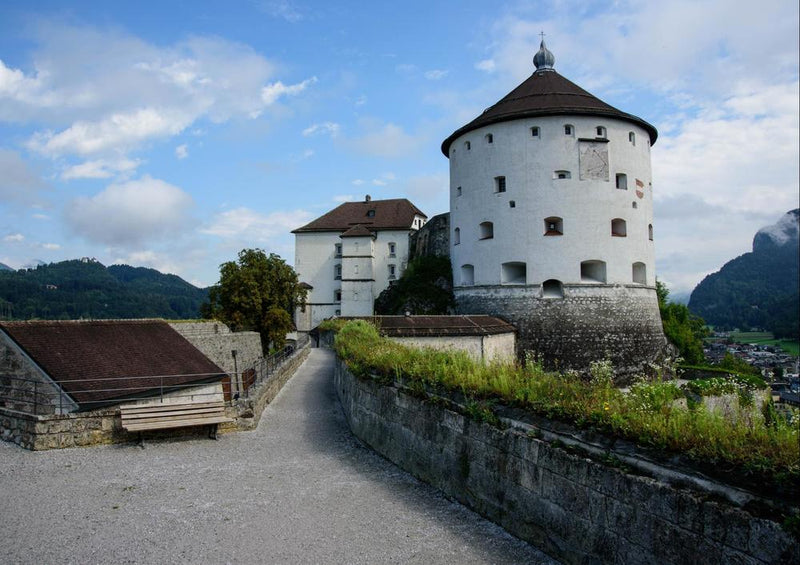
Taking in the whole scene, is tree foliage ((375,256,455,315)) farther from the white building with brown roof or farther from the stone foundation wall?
the white building with brown roof

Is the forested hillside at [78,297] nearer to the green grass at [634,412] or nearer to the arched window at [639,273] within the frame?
the arched window at [639,273]

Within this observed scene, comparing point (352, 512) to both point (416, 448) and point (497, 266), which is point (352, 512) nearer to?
point (416, 448)

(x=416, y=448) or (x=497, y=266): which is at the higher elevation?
(x=497, y=266)

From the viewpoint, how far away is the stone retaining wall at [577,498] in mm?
3623

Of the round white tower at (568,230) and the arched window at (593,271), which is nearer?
the round white tower at (568,230)

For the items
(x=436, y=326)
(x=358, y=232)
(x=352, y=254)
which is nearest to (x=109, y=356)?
(x=436, y=326)

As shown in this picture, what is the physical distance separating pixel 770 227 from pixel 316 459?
12758 centimetres

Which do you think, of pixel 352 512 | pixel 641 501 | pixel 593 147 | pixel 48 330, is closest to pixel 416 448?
pixel 352 512

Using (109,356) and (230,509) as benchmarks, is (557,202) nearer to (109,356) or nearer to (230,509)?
(109,356)

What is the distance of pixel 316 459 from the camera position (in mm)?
8797

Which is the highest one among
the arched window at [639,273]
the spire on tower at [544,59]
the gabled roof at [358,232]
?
the spire on tower at [544,59]

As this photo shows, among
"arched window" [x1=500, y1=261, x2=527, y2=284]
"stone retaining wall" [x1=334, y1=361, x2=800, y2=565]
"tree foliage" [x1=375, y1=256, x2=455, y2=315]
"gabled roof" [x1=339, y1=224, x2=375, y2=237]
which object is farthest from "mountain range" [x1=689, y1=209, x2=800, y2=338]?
"stone retaining wall" [x1=334, y1=361, x2=800, y2=565]

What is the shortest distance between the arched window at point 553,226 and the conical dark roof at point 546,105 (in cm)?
520

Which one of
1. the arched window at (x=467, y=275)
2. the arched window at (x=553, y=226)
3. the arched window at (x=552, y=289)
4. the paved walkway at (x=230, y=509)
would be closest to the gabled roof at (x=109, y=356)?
the paved walkway at (x=230, y=509)
